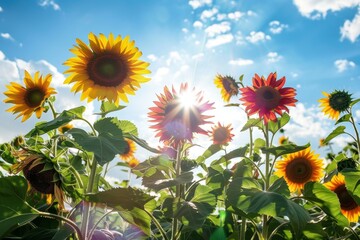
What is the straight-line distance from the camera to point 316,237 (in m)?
2.31

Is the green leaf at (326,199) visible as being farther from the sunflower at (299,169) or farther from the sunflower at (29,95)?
the sunflower at (29,95)

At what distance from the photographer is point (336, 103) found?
398 centimetres

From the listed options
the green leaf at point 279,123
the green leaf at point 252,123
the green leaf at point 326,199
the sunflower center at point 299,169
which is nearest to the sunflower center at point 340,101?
the sunflower center at point 299,169

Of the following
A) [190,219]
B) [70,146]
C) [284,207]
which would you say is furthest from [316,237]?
[70,146]

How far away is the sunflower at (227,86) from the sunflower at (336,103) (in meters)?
1.06

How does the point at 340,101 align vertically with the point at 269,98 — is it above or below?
above

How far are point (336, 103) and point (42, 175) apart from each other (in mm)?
3155

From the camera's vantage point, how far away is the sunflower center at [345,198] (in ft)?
9.83

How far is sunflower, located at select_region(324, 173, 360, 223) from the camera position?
9.83 feet

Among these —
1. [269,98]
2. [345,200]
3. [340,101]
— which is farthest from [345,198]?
[340,101]

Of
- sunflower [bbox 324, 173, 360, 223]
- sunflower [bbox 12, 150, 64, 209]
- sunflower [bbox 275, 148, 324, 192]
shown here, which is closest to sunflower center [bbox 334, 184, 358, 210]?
sunflower [bbox 324, 173, 360, 223]

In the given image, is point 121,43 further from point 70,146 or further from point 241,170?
point 241,170

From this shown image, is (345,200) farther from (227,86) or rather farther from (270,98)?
(227,86)

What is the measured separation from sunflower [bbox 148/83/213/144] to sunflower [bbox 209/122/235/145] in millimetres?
1707
